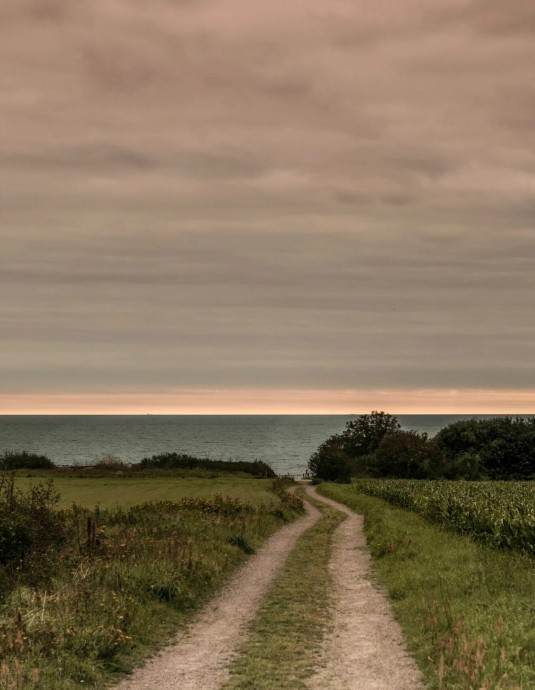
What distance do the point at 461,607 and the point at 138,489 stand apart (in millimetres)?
53416

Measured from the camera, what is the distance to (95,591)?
16.6 meters

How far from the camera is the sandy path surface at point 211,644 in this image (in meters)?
12.0

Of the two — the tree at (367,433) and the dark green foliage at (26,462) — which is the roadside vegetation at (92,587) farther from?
the tree at (367,433)

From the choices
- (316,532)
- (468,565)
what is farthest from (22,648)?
(316,532)

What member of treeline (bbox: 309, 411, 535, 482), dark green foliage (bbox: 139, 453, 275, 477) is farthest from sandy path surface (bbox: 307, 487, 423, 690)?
dark green foliage (bbox: 139, 453, 275, 477)

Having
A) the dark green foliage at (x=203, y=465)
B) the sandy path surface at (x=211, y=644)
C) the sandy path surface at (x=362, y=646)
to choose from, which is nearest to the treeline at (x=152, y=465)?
the dark green foliage at (x=203, y=465)

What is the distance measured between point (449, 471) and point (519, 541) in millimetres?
74506

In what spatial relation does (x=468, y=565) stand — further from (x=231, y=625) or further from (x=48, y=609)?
(x=48, y=609)

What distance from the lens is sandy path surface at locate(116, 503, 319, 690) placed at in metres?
12.0

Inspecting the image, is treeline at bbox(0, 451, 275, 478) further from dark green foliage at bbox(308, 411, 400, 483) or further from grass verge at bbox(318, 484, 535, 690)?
grass verge at bbox(318, 484, 535, 690)

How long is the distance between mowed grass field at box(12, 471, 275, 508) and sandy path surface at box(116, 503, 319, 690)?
28.3m

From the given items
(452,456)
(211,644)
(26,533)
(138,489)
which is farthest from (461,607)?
(452,456)

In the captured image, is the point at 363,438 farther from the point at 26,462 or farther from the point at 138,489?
the point at 138,489

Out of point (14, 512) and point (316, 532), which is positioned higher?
point (14, 512)
